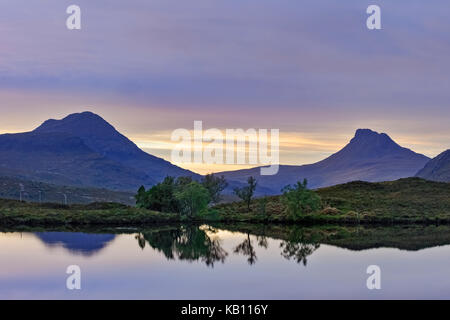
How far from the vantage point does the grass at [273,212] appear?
8888cm

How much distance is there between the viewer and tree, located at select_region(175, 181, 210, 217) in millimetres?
93000

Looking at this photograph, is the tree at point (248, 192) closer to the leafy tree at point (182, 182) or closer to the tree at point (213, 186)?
the tree at point (213, 186)

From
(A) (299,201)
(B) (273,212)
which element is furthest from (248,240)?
(B) (273,212)

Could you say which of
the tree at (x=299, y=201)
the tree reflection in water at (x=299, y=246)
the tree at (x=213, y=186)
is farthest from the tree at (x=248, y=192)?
the tree reflection in water at (x=299, y=246)

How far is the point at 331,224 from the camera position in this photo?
90.9m

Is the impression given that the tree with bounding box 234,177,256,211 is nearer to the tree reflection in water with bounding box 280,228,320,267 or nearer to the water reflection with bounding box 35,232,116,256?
the tree reflection in water with bounding box 280,228,320,267

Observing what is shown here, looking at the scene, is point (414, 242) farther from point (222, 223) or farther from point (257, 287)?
point (222, 223)

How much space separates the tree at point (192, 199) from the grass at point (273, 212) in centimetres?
174

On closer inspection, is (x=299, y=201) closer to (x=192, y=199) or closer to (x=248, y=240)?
(x=192, y=199)

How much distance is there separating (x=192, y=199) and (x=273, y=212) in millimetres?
15858

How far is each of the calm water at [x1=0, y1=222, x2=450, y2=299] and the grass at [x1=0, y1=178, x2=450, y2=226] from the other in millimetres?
14317

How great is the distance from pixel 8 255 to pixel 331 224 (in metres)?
55.7
